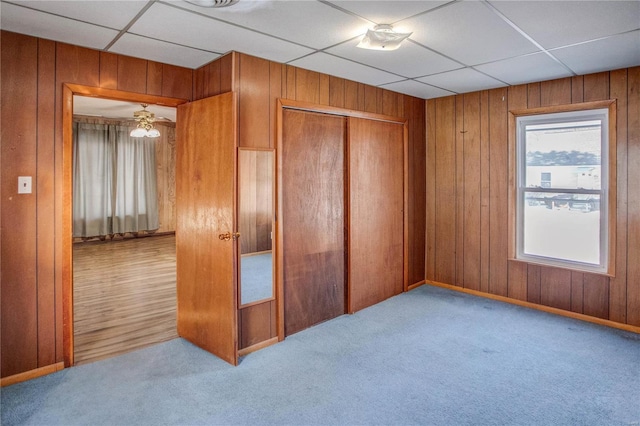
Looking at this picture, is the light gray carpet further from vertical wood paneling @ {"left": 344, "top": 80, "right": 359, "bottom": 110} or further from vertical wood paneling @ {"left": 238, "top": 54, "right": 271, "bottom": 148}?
vertical wood paneling @ {"left": 344, "top": 80, "right": 359, "bottom": 110}

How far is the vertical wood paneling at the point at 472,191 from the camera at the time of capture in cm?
464

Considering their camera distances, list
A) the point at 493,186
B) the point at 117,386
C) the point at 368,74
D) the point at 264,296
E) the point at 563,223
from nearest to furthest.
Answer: the point at 117,386 < the point at 264,296 < the point at 368,74 < the point at 563,223 < the point at 493,186

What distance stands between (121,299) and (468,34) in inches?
174

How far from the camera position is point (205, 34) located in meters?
2.64

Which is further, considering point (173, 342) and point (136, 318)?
point (136, 318)

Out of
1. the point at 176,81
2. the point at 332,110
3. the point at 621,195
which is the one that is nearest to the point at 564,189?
the point at 621,195

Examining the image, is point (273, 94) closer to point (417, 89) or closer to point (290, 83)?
point (290, 83)

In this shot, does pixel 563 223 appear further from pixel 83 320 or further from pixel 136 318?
pixel 83 320

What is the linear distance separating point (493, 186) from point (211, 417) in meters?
3.79

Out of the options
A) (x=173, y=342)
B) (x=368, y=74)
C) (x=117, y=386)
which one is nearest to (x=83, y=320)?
(x=173, y=342)

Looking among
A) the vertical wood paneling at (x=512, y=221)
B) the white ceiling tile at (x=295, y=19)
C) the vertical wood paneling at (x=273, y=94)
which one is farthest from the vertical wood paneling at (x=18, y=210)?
the vertical wood paneling at (x=512, y=221)

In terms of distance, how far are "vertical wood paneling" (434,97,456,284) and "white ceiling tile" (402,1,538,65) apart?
1589 millimetres

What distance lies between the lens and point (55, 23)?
2465mm

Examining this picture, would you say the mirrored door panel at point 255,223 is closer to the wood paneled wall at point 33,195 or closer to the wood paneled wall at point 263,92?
the wood paneled wall at point 263,92
